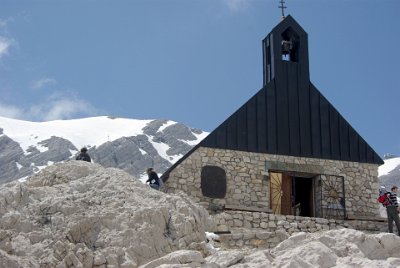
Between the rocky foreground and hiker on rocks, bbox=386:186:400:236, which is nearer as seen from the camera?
the rocky foreground

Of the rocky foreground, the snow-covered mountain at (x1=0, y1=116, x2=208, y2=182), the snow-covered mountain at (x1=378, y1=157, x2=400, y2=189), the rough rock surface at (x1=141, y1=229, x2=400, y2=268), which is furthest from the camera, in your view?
the snow-covered mountain at (x1=0, y1=116, x2=208, y2=182)

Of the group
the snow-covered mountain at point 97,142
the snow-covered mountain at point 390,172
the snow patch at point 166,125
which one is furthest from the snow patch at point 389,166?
the snow patch at point 166,125

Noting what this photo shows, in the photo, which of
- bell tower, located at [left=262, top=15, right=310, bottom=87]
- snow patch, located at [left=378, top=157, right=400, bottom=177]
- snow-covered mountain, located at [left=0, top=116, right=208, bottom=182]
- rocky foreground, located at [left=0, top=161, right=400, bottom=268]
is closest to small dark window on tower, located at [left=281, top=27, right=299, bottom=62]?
bell tower, located at [left=262, top=15, right=310, bottom=87]

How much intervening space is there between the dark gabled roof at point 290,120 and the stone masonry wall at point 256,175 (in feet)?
0.89

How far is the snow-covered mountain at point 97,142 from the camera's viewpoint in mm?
121812

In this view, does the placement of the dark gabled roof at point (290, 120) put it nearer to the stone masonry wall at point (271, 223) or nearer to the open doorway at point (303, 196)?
the open doorway at point (303, 196)

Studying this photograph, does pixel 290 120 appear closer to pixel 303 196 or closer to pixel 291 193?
pixel 291 193

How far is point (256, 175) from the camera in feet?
80.4

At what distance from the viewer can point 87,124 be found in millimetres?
143375

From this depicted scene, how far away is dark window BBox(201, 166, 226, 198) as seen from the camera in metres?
23.8

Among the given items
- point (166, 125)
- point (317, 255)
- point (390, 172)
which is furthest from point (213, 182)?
point (166, 125)

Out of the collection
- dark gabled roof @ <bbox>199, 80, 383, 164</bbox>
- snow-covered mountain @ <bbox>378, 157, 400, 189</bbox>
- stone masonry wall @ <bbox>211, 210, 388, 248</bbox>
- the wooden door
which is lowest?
stone masonry wall @ <bbox>211, 210, 388, 248</bbox>

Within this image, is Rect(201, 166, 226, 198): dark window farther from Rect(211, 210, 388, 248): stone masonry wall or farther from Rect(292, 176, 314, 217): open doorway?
Rect(292, 176, 314, 217): open doorway

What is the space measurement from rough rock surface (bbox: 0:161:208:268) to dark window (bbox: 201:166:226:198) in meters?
9.75
